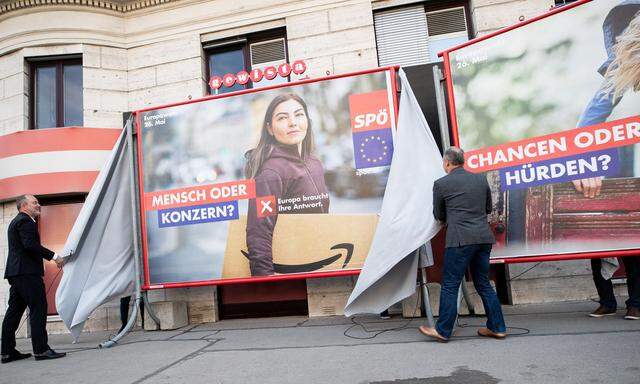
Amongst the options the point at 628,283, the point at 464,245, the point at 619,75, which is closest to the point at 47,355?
the point at 464,245

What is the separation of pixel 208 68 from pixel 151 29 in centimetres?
129

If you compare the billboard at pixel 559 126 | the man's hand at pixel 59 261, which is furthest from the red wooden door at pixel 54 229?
the billboard at pixel 559 126

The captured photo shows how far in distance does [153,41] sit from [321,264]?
5625mm

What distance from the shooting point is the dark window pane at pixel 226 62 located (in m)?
8.11

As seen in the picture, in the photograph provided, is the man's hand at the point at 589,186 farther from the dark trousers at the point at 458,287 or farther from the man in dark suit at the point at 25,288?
the man in dark suit at the point at 25,288

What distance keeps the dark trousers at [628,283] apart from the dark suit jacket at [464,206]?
181cm

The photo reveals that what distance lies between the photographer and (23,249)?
4852mm

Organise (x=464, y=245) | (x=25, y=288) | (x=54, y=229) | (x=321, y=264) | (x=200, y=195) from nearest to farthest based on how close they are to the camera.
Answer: (x=464, y=245) < (x=25, y=288) < (x=321, y=264) < (x=200, y=195) < (x=54, y=229)

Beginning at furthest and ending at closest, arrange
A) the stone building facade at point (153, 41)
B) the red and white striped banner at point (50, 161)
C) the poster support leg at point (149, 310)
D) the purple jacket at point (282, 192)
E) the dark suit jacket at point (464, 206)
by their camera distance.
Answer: the stone building facade at point (153, 41) < the red and white striped banner at point (50, 161) < the poster support leg at point (149, 310) < the purple jacket at point (282, 192) < the dark suit jacket at point (464, 206)

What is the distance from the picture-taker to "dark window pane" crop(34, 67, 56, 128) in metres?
8.10

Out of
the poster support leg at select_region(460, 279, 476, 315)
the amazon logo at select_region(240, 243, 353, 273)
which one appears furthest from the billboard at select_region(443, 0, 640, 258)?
the amazon logo at select_region(240, 243, 353, 273)

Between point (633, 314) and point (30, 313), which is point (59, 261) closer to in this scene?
point (30, 313)

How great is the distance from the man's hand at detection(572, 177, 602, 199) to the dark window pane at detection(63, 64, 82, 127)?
8297 mm

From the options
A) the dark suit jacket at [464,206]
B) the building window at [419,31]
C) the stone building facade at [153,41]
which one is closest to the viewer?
the dark suit jacket at [464,206]
